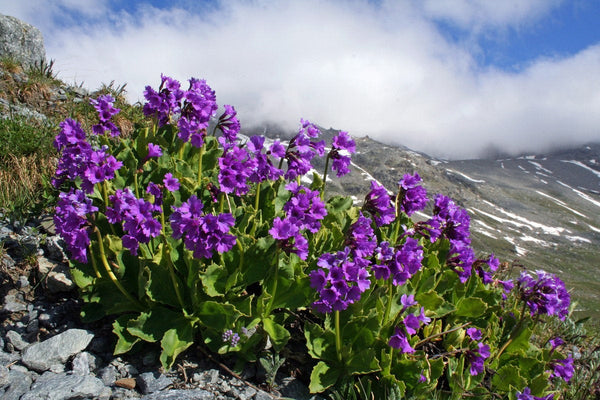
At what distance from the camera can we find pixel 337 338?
14.1 feet

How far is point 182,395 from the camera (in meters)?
4.04

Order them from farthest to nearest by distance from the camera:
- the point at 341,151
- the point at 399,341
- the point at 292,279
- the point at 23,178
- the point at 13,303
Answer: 1. the point at 23,178
2. the point at 341,151
3. the point at 13,303
4. the point at 292,279
5. the point at 399,341

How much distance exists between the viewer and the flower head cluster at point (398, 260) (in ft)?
13.0

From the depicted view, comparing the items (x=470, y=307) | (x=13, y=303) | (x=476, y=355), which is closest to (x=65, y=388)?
(x=13, y=303)

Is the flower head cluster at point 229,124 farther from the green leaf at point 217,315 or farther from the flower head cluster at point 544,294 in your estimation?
the flower head cluster at point 544,294

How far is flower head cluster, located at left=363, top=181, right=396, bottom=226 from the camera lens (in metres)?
4.76

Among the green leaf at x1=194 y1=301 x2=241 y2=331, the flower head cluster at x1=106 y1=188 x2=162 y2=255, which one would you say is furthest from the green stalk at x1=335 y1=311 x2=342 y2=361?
the flower head cluster at x1=106 y1=188 x2=162 y2=255

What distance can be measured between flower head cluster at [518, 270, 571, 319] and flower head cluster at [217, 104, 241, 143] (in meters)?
4.04

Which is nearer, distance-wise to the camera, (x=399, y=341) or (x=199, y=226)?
(x=199, y=226)

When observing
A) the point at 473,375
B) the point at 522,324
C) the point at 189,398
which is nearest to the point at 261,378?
the point at 189,398

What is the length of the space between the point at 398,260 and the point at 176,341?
2.23m

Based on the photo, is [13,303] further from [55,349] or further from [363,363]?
[363,363]

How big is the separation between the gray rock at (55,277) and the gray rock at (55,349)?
701 millimetres

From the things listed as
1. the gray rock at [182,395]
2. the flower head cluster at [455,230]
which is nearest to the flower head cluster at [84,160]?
the gray rock at [182,395]
